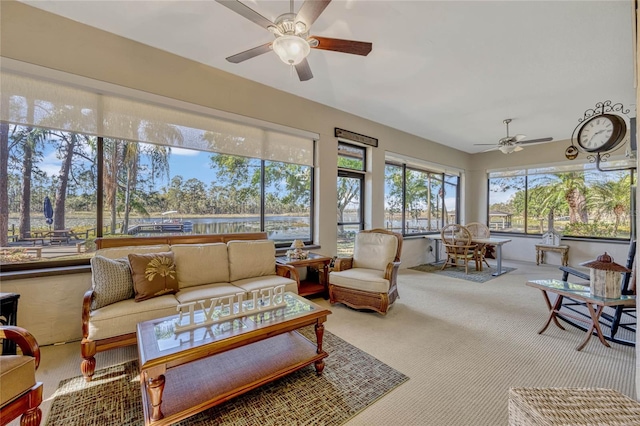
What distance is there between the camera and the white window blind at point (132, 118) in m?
2.31

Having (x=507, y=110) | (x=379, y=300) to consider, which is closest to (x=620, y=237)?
(x=507, y=110)

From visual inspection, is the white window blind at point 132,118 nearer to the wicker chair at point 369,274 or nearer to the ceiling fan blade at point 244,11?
the ceiling fan blade at point 244,11

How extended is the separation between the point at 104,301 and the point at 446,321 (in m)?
3.47

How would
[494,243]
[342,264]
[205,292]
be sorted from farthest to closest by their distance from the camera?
[494,243] → [342,264] → [205,292]

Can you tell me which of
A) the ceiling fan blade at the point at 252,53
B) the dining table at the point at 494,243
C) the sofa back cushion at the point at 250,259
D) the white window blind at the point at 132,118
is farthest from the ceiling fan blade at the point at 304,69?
the dining table at the point at 494,243

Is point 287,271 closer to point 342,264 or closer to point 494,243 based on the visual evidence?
point 342,264

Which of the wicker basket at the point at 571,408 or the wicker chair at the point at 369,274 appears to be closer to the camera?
the wicker basket at the point at 571,408

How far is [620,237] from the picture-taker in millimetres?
5594

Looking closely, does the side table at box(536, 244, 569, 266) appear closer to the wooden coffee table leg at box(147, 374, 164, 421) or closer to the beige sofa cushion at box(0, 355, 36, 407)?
the wooden coffee table leg at box(147, 374, 164, 421)

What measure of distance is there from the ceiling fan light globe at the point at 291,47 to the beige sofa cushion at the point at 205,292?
213cm

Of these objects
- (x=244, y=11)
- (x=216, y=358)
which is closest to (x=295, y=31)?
(x=244, y=11)

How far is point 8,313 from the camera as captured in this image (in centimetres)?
201

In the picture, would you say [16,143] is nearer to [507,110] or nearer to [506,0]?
[506,0]

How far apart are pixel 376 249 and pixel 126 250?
2963 mm
